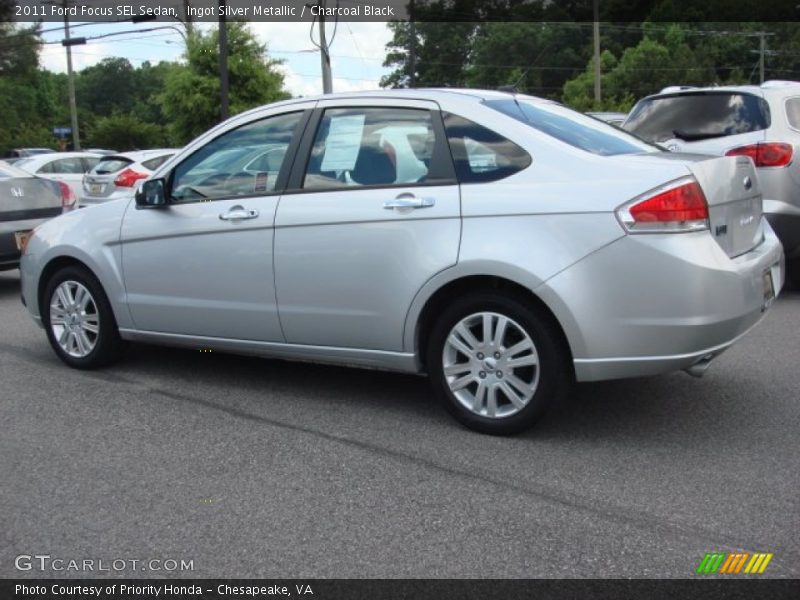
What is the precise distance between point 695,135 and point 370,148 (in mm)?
4299

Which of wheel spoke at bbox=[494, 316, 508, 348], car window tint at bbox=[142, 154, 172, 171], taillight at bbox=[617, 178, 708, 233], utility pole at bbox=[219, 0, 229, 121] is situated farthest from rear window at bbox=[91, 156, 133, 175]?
taillight at bbox=[617, 178, 708, 233]

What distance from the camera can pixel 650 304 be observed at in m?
3.99

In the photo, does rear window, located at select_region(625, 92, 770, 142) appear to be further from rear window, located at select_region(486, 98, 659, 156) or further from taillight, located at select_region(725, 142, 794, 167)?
rear window, located at select_region(486, 98, 659, 156)

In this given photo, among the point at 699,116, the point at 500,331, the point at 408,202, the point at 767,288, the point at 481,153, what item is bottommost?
the point at 500,331

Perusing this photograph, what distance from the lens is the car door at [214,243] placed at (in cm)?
503

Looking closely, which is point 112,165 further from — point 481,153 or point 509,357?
point 509,357

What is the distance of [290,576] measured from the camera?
309 cm

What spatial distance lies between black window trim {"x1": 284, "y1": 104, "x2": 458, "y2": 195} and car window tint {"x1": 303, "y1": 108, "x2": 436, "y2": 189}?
0.02 metres

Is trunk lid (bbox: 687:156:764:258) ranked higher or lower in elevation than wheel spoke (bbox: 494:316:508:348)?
higher

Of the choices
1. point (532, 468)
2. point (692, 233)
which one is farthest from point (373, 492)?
point (692, 233)

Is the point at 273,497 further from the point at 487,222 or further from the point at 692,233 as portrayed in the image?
the point at 692,233

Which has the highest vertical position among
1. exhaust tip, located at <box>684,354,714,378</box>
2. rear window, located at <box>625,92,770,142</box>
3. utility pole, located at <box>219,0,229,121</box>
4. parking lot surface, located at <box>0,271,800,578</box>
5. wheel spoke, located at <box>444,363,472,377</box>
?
utility pole, located at <box>219,0,229,121</box>

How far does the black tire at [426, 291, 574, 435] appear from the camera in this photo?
13.8 ft

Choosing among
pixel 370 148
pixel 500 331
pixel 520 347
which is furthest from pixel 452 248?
pixel 370 148
